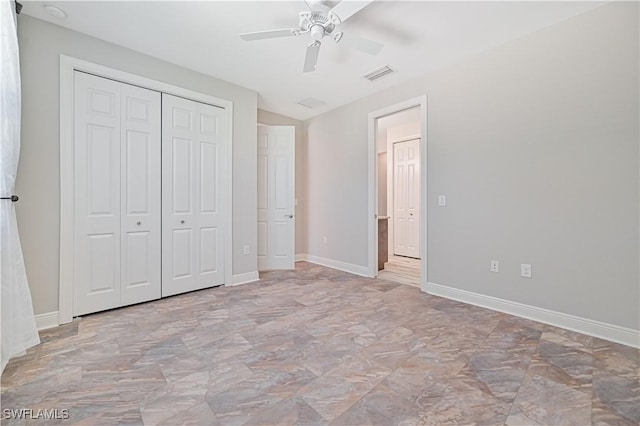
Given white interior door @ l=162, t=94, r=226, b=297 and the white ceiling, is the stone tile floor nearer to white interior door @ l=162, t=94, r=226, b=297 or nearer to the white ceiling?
white interior door @ l=162, t=94, r=226, b=297

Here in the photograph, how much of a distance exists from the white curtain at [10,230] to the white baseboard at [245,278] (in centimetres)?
207

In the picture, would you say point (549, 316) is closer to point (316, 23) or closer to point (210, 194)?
point (316, 23)

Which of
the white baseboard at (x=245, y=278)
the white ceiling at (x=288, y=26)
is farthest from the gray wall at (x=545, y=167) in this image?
the white baseboard at (x=245, y=278)

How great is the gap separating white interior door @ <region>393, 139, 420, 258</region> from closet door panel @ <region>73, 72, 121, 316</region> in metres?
5.17

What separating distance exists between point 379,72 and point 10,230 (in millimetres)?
3781

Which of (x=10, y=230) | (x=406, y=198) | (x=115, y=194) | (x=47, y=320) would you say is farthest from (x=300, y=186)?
(x=10, y=230)

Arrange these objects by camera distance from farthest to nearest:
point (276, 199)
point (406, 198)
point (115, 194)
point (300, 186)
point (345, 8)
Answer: point (406, 198), point (300, 186), point (276, 199), point (115, 194), point (345, 8)

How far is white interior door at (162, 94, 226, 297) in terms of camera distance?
3.30 meters

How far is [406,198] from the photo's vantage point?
6.23 meters

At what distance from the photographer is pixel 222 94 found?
3.74 metres

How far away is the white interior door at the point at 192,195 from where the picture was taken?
3297 millimetres

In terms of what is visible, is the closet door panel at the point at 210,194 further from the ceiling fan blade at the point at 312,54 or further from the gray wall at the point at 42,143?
the ceiling fan blade at the point at 312,54

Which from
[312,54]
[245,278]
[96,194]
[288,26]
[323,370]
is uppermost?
[288,26]

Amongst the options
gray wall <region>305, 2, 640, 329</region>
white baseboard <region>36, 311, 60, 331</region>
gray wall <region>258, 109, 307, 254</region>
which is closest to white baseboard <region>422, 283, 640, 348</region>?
gray wall <region>305, 2, 640, 329</region>
